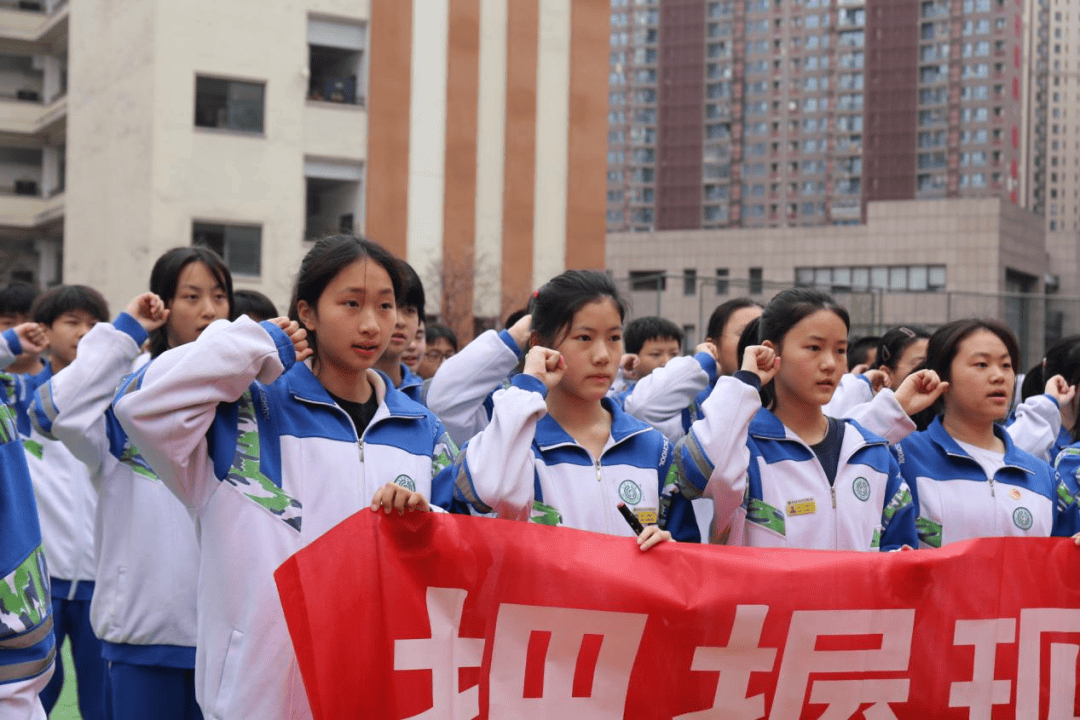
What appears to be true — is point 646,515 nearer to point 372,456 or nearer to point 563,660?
point 563,660

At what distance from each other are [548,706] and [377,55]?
24284 mm

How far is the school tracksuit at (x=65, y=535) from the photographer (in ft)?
17.4

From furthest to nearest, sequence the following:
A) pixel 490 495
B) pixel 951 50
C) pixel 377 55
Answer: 1. pixel 951 50
2. pixel 377 55
3. pixel 490 495

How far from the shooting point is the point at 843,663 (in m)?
3.81

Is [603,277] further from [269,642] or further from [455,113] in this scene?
[455,113]

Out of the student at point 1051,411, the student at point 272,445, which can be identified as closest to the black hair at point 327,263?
the student at point 272,445

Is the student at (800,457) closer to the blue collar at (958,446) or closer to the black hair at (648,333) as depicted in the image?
the blue collar at (958,446)

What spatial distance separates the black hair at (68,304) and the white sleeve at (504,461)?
9.97ft

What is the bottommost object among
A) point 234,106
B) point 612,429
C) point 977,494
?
point 977,494

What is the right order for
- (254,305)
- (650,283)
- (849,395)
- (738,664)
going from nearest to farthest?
(738,664)
(254,305)
(849,395)
(650,283)

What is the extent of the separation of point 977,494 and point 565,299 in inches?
59.9

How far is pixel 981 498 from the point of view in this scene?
436 centimetres

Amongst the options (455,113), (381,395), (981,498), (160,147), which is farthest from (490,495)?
(455,113)

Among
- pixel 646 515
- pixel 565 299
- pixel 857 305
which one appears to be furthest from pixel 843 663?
pixel 857 305
